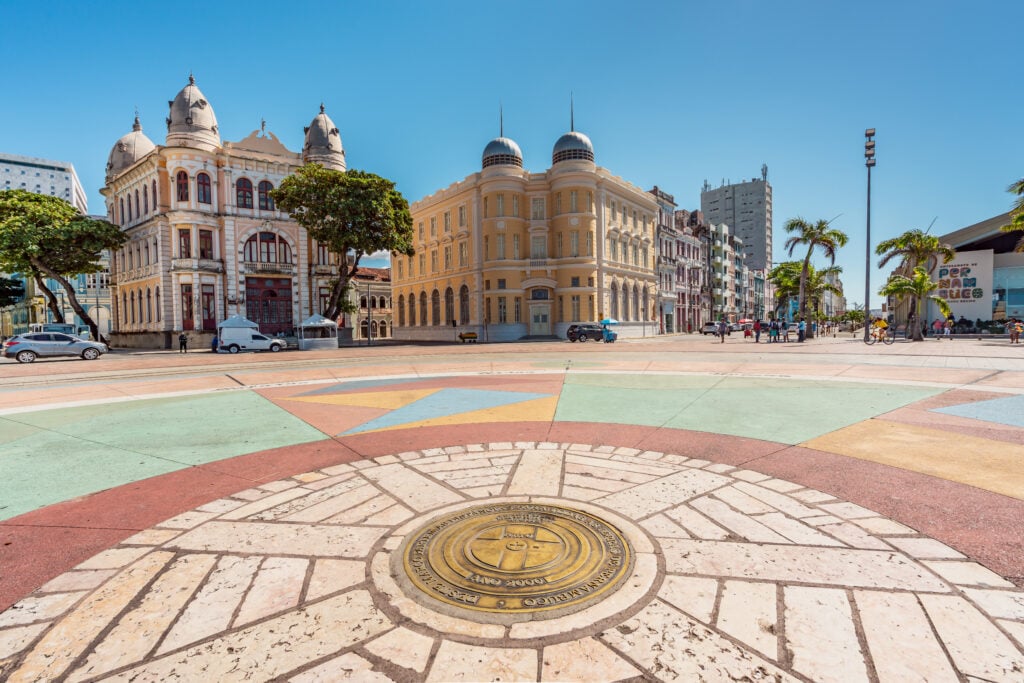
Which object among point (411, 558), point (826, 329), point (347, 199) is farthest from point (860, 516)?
point (826, 329)

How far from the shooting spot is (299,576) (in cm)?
266

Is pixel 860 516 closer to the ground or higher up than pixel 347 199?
closer to the ground

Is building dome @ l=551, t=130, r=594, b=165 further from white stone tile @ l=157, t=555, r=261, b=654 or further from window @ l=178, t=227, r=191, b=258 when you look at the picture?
white stone tile @ l=157, t=555, r=261, b=654

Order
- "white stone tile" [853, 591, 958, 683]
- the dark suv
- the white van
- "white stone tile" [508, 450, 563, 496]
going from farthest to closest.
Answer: the dark suv, the white van, "white stone tile" [508, 450, 563, 496], "white stone tile" [853, 591, 958, 683]

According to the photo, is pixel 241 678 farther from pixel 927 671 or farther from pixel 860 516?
pixel 860 516

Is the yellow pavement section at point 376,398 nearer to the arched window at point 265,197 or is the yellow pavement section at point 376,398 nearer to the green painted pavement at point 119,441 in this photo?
the green painted pavement at point 119,441

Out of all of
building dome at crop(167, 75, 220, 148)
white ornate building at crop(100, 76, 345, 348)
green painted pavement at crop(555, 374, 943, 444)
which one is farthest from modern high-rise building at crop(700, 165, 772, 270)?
green painted pavement at crop(555, 374, 943, 444)

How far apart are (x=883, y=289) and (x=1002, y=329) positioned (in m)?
17.3

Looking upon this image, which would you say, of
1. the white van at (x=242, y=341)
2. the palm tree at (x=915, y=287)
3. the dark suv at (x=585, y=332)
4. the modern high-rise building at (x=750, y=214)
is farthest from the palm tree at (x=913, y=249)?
the modern high-rise building at (x=750, y=214)

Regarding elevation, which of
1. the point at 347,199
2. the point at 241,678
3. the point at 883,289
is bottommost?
the point at 241,678

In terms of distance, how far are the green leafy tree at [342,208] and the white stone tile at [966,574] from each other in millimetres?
36734

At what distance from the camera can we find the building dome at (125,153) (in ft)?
155

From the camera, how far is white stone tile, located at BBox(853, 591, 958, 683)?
6.18ft

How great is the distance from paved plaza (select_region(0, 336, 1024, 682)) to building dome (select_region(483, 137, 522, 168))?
4179 centimetres
